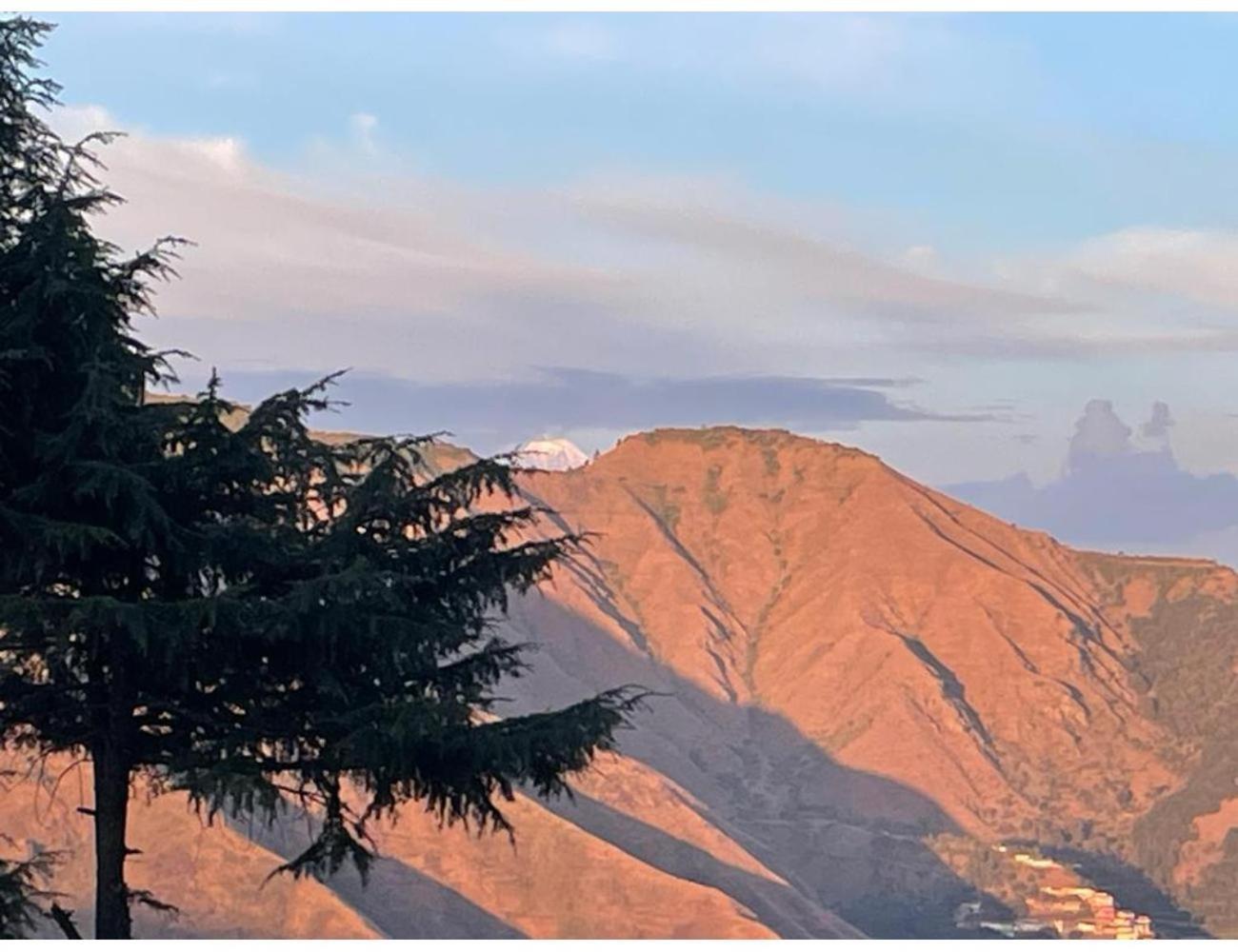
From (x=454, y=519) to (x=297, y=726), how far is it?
1.64 m

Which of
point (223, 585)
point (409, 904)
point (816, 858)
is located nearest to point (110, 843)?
point (223, 585)

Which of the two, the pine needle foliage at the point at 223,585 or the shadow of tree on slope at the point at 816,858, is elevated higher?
the pine needle foliage at the point at 223,585

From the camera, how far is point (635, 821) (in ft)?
472

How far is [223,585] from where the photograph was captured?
11695mm

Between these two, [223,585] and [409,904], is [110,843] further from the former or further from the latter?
[409,904]

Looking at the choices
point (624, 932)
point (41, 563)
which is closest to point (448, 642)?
point (41, 563)

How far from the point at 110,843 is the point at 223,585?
1.88 m

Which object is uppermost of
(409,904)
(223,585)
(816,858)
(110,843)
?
(223,585)

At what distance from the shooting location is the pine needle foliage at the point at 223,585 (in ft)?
35.9

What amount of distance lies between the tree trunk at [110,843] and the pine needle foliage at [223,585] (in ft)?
0.06

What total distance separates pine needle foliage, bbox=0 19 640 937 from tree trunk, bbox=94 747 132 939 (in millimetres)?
17

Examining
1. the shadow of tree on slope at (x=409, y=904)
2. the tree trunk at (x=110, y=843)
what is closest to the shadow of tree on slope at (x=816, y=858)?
the shadow of tree on slope at (x=409, y=904)

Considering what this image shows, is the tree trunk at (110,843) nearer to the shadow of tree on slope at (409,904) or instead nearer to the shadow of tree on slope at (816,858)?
the shadow of tree on slope at (409,904)

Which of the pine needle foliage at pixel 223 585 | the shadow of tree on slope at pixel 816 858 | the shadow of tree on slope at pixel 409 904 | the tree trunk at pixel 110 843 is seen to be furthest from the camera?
the shadow of tree on slope at pixel 816 858
